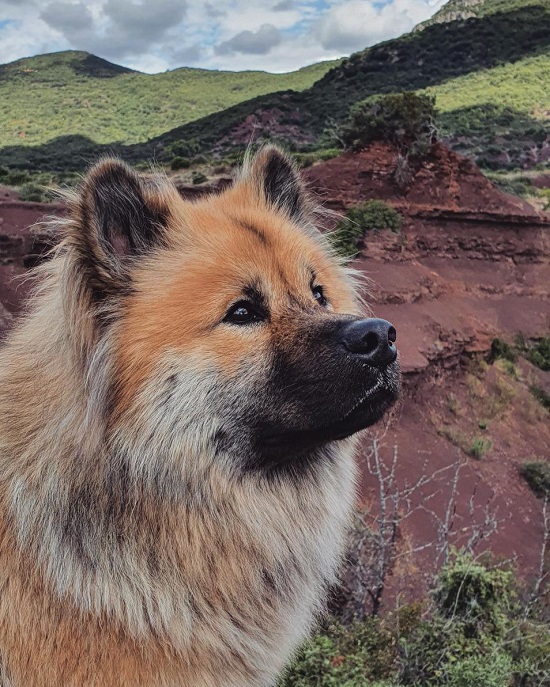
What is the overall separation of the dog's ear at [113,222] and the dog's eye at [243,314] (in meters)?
0.44

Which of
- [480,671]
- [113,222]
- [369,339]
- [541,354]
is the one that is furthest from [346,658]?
[541,354]

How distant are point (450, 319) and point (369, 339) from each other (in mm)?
17334

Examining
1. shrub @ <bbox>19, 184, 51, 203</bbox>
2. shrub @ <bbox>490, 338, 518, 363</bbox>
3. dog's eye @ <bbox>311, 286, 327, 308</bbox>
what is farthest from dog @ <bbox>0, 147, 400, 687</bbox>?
shrub @ <bbox>19, 184, 51, 203</bbox>

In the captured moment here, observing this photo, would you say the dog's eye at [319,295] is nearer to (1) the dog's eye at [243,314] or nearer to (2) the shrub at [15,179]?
(1) the dog's eye at [243,314]

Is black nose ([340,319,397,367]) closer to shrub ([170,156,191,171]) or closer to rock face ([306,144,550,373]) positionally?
rock face ([306,144,550,373])

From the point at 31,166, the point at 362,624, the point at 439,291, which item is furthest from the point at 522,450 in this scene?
the point at 31,166

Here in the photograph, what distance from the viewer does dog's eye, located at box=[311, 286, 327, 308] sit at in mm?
2801

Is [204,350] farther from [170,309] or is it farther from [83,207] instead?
[83,207]

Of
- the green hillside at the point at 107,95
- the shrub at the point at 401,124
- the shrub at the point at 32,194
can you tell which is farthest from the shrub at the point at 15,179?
the green hillside at the point at 107,95

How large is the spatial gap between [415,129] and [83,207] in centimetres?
2195

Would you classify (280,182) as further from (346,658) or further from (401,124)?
(401,124)

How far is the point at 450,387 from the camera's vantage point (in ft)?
55.3

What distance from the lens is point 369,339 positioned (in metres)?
2.28

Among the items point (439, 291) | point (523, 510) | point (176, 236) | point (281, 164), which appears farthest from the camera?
point (439, 291)
